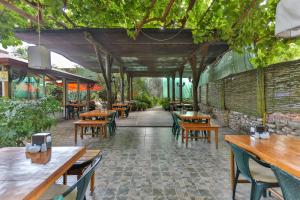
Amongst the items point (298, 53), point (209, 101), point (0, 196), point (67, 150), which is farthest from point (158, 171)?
point (209, 101)

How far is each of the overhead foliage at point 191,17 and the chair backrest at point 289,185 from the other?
2.96 metres

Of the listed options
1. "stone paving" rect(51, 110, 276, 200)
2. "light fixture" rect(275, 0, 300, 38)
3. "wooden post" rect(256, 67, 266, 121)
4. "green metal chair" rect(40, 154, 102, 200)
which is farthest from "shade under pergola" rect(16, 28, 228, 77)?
"green metal chair" rect(40, 154, 102, 200)

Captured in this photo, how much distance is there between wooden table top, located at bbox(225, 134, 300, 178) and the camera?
1.81 metres

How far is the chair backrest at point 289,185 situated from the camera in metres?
1.50

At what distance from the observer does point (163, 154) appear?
199 inches

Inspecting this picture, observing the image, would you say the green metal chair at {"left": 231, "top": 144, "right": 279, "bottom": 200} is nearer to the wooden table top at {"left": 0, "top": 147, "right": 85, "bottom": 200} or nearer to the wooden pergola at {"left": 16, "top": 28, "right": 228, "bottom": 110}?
the wooden table top at {"left": 0, "top": 147, "right": 85, "bottom": 200}

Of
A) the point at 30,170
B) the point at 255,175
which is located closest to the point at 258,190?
the point at 255,175

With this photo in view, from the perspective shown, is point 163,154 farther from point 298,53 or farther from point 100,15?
point 298,53

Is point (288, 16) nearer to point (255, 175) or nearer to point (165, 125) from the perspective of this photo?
point (255, 175)

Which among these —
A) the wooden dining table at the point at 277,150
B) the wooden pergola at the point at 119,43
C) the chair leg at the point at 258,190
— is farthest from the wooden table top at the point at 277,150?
the wooden pergola at the point at 119,43

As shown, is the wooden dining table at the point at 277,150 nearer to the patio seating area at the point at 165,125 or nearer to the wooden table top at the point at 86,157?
the patio seating area at the point at 165,125

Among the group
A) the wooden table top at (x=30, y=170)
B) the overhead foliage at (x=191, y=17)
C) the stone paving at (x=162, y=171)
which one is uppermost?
the overhead foliage at (x=191, y=17)

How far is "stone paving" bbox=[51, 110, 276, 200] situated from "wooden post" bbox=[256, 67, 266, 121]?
1.30m

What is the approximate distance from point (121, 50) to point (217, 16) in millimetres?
4469
